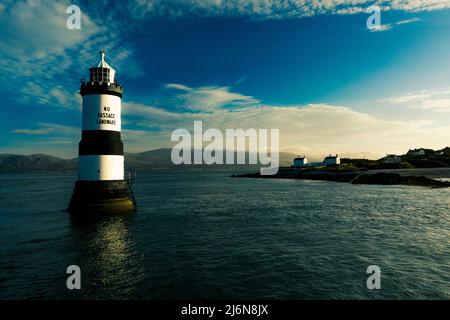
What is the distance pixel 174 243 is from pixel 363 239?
14.2 m

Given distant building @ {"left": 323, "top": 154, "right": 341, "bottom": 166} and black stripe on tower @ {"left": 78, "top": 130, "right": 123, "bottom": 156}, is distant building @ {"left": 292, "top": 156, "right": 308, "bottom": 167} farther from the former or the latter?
black stripe on tower @ {"left": 78, "top": 130, "right": 123, "bottom": 156}

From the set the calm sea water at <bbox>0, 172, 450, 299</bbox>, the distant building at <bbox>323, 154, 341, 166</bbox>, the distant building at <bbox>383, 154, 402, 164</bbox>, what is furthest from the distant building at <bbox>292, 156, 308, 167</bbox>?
the calm sea water at <bbox>0, 172, 450, 299</bbox>

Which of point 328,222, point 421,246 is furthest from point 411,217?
point 421,246

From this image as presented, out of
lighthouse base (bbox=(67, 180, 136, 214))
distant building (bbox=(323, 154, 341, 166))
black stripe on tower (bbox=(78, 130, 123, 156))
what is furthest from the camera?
distant building (bbox=(323, 154, 341, 166))

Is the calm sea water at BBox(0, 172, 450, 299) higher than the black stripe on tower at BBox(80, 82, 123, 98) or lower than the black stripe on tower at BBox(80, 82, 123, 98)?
lower

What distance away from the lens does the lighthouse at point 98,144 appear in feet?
92.3

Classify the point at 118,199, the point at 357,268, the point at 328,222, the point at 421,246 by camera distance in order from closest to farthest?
1. the point at 357,268
2. the point at 421,246
3. the point at 328,222
4. the point at 118,199

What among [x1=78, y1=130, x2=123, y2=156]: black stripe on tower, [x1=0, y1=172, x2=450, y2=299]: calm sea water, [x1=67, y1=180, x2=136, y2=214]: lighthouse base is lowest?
[x1=0, y1=172, x2=450, y2=299]: calm sea water

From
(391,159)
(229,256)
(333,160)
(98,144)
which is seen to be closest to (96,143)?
(98,144)

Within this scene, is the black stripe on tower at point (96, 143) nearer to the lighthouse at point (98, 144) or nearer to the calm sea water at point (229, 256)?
the lighthouse at point (98, 144)

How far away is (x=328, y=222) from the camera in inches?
1112

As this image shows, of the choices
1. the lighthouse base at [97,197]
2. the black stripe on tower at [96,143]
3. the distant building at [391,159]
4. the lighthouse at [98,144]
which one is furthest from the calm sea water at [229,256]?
the distant building at [391,159]

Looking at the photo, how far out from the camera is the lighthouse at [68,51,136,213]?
2814cm

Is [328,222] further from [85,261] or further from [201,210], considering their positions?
[85,261]
